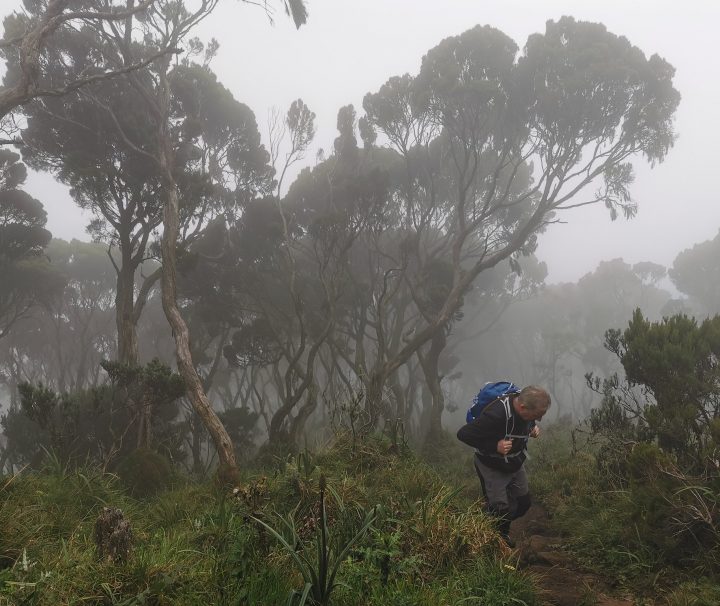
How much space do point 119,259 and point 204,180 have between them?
15.2 metres

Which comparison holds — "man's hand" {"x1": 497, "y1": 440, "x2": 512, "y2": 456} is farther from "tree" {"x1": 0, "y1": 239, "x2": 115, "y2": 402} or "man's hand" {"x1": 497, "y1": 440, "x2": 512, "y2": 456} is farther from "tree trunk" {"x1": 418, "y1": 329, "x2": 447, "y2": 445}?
"tree" {"x1": 0, "y1": 239, "x2": 115, "y2": 402}

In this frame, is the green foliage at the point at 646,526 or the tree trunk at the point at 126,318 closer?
the green foliage at the point at 646,526

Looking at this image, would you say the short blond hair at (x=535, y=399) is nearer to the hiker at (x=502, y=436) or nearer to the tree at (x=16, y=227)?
the hiker at (x=502, y=436)

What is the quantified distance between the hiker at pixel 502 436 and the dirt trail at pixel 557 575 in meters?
0.42

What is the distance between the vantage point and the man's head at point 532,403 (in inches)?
159

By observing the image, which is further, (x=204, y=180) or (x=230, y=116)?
(x=230, y=116)

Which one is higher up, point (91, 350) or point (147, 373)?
point (91, 350)

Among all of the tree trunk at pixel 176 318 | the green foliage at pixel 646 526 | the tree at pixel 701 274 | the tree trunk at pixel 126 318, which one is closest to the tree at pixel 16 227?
the tree trunk at pixel 126 318

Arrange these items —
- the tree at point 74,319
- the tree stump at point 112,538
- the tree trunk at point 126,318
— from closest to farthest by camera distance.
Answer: the tree stump at point 112,538 < the tree trunk at point 126,318 < the tree at point 74,319

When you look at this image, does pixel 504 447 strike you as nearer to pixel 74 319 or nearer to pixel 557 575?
pixel 557 575

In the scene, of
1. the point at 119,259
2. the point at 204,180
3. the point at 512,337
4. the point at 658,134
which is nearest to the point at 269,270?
the point at 204,180

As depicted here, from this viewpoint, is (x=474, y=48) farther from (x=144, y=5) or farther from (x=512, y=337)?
(x=512, y=337)

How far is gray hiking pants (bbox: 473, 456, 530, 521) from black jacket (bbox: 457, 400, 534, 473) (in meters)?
0.10

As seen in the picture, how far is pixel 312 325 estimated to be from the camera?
1691 centimetres
